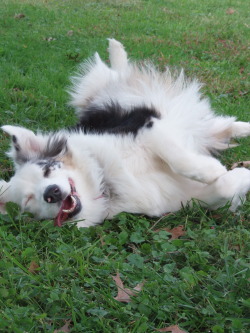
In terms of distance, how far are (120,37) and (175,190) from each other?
236 inches

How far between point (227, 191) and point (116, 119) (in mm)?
1241

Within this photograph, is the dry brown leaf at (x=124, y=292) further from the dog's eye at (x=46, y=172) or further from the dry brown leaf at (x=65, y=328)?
the dog's eye at (x=46, y=172)

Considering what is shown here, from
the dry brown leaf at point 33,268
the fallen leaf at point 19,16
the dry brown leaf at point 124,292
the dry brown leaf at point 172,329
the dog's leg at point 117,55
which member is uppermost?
the dog's leg at point 117,55

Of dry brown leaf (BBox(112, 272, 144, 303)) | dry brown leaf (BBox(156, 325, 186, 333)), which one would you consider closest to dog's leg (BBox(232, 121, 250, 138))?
dry brown leaf (BBox(112, 272, 144, 303))

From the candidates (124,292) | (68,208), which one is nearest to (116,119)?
(68,208)

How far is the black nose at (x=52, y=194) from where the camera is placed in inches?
125

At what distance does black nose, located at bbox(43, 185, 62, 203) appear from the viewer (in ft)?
10.4

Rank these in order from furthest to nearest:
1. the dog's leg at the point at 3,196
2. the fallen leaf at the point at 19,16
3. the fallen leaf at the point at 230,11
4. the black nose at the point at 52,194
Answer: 1. the fallen leaf at the point at 230,11
2. the fallen leaf at the point at 19,16
3. the dog's leg at the point at 3,196
4. the black nose at the point at 52,194

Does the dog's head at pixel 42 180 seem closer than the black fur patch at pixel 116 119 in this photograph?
Yes

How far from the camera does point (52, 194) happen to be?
10.4 feet

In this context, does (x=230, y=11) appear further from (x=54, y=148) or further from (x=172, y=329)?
(x=172, y=329)

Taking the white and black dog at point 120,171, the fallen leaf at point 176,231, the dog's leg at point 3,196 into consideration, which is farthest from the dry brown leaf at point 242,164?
the dog's leg at point 3,196

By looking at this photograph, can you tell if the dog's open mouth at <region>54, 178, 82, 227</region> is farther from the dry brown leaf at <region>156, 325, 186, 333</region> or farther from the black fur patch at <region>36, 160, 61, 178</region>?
the dry brown leaf at <region>156, 325, 186, 333</region>

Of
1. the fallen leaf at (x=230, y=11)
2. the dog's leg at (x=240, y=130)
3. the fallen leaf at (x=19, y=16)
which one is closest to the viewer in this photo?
the dog's leg at (x=240, y=130)
